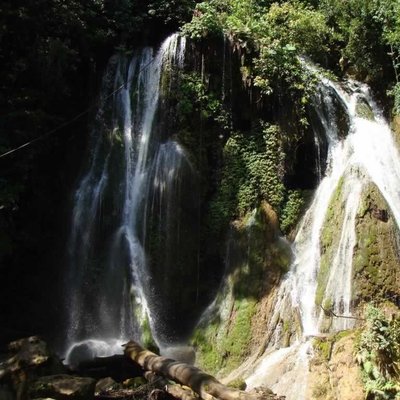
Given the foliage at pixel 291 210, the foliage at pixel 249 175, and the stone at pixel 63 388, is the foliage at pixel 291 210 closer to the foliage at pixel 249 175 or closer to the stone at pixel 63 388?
the foliage at pixel 249 175

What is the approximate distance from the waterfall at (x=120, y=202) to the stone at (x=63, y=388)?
135 inches

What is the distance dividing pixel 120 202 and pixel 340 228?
5003 mm

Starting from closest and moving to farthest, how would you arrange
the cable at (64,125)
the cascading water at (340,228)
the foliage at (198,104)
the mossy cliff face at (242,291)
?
the cascading water at (340,228), the mossy cliff face at (242,291), the cable at (64,125), the foliage at (198,104)

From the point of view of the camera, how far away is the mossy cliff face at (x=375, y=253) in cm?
941

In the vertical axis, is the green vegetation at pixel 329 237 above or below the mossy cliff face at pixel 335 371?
above

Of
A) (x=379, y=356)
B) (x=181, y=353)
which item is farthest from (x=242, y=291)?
(x=379, y=356)

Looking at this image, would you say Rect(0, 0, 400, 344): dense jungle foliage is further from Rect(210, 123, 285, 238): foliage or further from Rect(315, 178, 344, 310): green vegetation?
Rect(315, 178, 344, 310): green vegetation

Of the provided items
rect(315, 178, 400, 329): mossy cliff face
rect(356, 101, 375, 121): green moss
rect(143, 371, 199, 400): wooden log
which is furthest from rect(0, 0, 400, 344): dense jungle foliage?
rect(143, 371, 199, 400): wooden log

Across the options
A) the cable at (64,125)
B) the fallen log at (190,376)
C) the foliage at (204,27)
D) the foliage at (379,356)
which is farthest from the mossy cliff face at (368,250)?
the cable at (64,125)

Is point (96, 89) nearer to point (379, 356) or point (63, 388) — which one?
point (63, 388)

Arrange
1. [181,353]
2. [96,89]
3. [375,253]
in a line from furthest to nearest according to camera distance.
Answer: [96,89] → [181,353] → [375,253]

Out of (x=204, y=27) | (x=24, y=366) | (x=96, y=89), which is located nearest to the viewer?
(x=24, y=366)

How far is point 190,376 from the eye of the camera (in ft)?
22.9

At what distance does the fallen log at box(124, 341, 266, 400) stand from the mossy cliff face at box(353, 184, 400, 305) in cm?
376
